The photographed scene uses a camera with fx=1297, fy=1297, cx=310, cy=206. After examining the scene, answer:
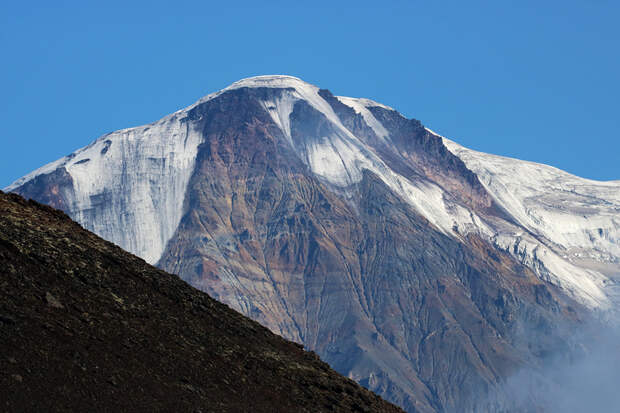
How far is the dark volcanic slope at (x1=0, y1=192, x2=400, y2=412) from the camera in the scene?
2167 inches

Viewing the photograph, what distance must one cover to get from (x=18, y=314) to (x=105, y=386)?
17.5 ft

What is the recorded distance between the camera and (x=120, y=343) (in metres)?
60.3

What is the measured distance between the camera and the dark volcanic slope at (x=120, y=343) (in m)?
55.0

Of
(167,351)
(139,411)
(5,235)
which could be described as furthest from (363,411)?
(5,235)

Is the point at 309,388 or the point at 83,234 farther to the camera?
the point at 83,234

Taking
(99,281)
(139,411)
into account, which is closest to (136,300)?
(99,281)

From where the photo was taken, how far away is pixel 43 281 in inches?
2441

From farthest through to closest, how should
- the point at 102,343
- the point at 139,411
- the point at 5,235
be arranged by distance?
the point at 5,235 → the point at 102,343 → the point at 139,411

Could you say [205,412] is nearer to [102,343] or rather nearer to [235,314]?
[102,343]

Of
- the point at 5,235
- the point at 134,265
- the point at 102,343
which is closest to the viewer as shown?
the point at 102,343

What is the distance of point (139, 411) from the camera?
5500cm

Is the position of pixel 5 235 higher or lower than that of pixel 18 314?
higher

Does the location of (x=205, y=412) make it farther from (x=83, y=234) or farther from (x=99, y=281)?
(x=83, y=234)

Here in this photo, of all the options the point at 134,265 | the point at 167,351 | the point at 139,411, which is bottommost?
the point at 139,411
